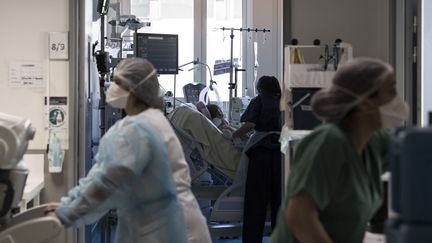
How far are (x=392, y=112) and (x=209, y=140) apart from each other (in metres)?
3.02

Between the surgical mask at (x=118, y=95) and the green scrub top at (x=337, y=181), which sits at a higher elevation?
the surgical mask at (x=118, y=95)

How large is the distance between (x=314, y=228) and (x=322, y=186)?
11 centimetres

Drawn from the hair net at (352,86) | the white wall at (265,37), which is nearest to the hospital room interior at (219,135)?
the hair net at (352,86)

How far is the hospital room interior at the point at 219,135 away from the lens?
161 centimetres

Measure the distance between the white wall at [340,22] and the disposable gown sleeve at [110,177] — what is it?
1894mm

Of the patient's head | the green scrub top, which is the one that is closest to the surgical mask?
the green scrub top

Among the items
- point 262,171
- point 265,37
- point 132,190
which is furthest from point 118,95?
point 265,37

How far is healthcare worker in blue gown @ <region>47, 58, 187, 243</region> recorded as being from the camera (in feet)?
7.34

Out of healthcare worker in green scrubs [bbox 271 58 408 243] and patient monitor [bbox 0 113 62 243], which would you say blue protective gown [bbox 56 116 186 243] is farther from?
healthcare worker in green scrubs [bbox 271 58 408 243]

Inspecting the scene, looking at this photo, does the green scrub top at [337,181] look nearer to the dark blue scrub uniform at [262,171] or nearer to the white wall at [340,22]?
the white wall at [340,22]

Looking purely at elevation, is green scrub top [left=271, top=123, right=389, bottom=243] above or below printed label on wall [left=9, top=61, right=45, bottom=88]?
below

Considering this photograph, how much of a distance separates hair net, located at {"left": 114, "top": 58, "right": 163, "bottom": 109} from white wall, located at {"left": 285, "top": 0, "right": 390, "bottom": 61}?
153 centimetres

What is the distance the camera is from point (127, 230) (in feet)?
7.93

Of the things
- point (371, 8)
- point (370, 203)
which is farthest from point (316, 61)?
point (370, 203)
